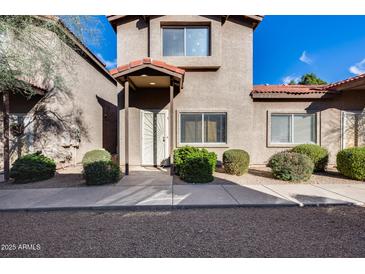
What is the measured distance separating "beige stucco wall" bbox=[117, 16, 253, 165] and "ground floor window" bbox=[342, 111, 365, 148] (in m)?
4.51

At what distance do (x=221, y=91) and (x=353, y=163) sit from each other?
5.63 meters

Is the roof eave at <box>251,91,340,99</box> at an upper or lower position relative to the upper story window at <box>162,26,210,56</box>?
lower

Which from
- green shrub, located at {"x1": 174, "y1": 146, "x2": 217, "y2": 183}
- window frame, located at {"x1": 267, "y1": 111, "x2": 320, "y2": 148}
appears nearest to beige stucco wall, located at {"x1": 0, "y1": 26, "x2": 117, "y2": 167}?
green shrub, located at {"x1": 174, "y1": 146, "x2": 217, "y2": 183}

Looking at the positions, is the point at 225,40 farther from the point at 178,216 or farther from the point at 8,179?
the point at 8,179

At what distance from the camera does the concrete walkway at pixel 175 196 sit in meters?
4.95

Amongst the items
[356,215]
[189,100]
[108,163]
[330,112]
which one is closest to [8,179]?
[108,163]

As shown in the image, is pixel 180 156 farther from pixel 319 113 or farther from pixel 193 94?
pixel 319 113

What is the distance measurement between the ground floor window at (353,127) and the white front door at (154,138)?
838 cm

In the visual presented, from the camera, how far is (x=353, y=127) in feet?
32.8

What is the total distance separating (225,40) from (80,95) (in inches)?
300

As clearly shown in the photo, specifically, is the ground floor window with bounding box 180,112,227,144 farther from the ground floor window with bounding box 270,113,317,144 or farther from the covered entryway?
the ground floor window with bounding box 270,113,317,144

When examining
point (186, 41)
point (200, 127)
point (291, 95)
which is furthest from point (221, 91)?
point (291, 95)

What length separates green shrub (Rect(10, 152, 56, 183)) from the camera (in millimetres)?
6969

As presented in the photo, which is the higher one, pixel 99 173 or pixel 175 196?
pixel 99 173
